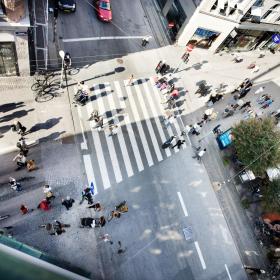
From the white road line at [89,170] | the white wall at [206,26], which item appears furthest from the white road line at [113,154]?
the white wall at [206,26]

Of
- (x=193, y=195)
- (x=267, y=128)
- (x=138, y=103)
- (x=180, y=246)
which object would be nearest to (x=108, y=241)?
(x=180, y=246)

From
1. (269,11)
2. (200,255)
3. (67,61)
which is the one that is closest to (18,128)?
(67,61)

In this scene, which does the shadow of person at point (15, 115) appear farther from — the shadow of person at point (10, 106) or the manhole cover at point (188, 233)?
the manhole cover at point (188, 233)

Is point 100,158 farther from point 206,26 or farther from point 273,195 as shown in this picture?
point 206,26

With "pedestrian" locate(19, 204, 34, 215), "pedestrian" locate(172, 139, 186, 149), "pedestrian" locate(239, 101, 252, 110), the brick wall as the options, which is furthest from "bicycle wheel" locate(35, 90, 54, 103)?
"pedestrian" locate(239, 101, 252, 110)

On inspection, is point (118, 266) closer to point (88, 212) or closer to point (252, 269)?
point (88, 212)

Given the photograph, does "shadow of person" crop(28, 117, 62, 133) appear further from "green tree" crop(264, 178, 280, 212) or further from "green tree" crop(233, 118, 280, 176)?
"green tree" crop(264, 178, 280, 212)
